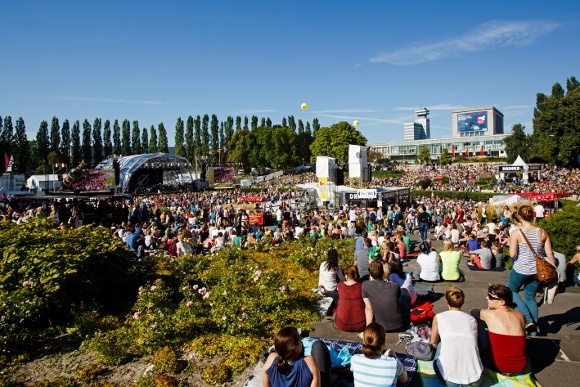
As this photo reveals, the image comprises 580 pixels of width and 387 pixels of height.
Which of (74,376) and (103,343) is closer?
(74,376)

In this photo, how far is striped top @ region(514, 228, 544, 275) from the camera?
5.29m

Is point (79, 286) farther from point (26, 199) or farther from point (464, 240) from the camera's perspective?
point (26, 199)

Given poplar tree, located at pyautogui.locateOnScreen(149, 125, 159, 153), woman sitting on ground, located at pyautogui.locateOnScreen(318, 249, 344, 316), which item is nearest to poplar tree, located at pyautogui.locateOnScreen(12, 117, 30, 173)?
poplar tree, located at pyautogui.locateOnScreen(149, 125, 159, 153)

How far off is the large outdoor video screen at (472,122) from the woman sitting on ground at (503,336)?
162 m

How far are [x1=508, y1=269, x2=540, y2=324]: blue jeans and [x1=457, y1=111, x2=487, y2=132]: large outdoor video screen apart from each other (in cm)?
16069

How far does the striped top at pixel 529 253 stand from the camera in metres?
5.29

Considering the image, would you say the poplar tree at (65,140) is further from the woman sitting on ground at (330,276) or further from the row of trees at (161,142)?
the woman sitting on ground at (330,276)

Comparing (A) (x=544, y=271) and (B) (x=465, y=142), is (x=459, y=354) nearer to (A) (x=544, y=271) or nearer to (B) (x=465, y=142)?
(A) (x=544, y=271)

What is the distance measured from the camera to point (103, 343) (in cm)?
535

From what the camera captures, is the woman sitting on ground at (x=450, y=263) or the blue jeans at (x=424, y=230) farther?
the blue jeans at (x=424, y=230)

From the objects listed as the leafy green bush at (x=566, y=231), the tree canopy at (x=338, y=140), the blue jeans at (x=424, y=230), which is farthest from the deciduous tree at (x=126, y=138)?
the leafy green bush at (x=566, y=231)

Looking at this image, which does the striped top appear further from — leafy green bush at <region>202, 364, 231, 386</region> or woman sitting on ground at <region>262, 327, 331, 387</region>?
leafy green bush at <region>202, 364, 231, 386</region>

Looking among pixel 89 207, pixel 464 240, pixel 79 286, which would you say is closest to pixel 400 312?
pixel 79 286

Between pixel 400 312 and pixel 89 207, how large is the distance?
2042 centimetres
